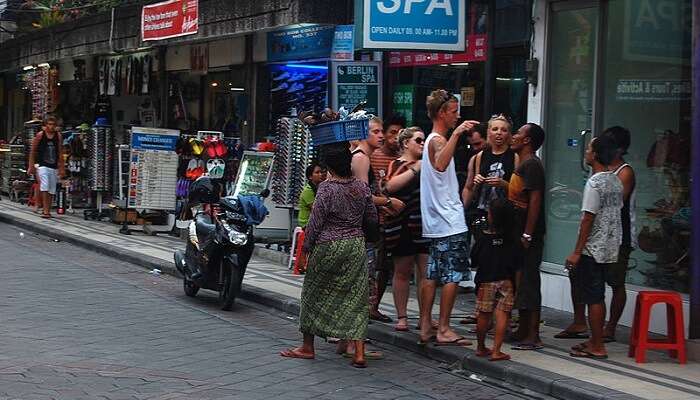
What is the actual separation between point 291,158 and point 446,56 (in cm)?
266

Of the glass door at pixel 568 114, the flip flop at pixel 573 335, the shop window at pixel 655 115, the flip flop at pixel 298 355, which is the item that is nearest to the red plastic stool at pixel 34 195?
the glass door at pixel 568 114

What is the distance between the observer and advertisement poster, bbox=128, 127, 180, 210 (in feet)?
58.8

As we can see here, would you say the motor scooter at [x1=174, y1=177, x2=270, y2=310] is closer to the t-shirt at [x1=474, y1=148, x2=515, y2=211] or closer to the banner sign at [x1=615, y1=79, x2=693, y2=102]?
the t-shirt at [x1=474, y1=148, x2=515, y2=211]

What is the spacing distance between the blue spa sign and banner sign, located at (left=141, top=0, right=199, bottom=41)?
7.03 metres

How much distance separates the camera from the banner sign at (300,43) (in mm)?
16375

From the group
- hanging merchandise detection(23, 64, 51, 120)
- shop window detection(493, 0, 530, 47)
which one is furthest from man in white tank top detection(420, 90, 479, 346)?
hanging merchandise detection(23, 64, 51, 120)

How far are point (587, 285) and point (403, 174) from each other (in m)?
1.89

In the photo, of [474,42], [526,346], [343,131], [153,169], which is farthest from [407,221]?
[153,169]

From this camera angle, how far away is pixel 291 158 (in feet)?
48.6

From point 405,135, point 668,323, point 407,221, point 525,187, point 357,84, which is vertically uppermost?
point 357,84

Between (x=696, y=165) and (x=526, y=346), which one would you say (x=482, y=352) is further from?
(x=696, y=165)

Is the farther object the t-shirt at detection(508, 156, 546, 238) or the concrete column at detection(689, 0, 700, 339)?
the t-shirt at detection(508, 156, 546, 238)

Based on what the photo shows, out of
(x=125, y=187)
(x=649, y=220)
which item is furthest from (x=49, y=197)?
(x=649, y=220)

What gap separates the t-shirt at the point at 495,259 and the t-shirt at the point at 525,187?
1.29ft
